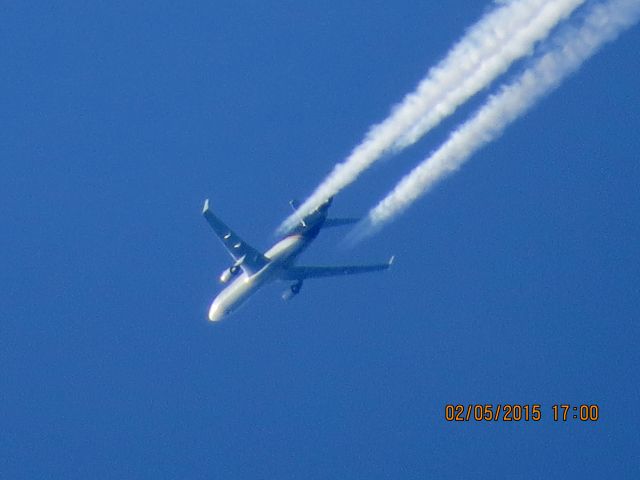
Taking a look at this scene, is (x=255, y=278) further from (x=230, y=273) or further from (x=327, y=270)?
(x=327, y=270)

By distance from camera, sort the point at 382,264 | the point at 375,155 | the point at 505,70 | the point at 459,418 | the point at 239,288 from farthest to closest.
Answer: the point at 459,418 → the point at 382,264 → the point at 239,288 → the point at 375,155 → the point at 505,70

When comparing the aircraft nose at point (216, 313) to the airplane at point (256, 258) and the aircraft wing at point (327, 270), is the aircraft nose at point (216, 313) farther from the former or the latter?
the aircraft wing at point (327, 270)

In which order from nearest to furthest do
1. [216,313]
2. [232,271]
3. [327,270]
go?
[232,271], [216,313], [327,270]

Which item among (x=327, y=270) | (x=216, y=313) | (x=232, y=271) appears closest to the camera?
(x=232, y=271)

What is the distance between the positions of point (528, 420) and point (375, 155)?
25.8 m

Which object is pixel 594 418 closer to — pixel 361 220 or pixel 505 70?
pixel 361 220

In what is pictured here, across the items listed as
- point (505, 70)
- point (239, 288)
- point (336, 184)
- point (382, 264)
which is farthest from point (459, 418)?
point (505, 70)

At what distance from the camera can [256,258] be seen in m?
45.6

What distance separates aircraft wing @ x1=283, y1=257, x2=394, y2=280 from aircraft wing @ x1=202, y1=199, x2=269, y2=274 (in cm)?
284

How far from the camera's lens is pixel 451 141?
38.3m

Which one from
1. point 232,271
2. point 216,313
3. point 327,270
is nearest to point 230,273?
point 232,271

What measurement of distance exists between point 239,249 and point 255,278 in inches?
68.7

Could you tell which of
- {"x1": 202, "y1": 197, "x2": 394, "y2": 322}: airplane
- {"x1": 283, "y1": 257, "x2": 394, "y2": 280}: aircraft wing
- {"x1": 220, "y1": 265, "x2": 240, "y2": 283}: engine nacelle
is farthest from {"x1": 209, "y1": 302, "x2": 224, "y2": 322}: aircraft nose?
{"x1": 283, "y1": 257, "x2": 394, "y2": 280}: aircraft wing

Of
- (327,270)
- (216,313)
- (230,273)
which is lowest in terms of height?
(216,313)
